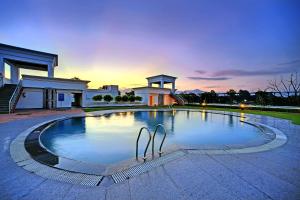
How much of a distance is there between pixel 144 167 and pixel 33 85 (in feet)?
60.5

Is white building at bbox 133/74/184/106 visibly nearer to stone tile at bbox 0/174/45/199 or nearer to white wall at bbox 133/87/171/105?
white wall at bbox 133/87/171/105

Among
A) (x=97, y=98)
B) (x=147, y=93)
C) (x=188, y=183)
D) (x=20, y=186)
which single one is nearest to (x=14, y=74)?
(x=97, y=98)

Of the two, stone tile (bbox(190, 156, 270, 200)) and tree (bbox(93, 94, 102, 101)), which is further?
tree (bbox(93, 94, 102, 101))

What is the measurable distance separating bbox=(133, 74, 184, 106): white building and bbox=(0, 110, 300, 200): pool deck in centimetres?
2489

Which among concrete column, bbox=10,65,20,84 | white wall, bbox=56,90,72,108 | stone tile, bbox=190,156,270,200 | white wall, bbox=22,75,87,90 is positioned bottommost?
stone tile, bbox=190,156,270,200

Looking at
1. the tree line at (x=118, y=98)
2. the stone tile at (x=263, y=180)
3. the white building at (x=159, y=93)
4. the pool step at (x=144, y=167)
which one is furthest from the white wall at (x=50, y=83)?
the stone tile at (x=263, y=180)

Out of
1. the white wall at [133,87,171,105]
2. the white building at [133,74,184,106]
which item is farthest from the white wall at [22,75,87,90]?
the white building at [133,74,184,106]

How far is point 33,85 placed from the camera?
56.1 ft

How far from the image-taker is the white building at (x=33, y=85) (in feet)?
52.1

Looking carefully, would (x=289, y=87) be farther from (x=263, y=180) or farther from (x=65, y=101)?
(x=65, y=101)

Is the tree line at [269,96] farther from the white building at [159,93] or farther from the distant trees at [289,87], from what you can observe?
the white building at [159,93]

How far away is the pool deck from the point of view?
2477 millimetres

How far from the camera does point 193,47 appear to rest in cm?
1716

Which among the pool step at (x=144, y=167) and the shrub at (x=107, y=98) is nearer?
the pool step at (x=144, y=167)
